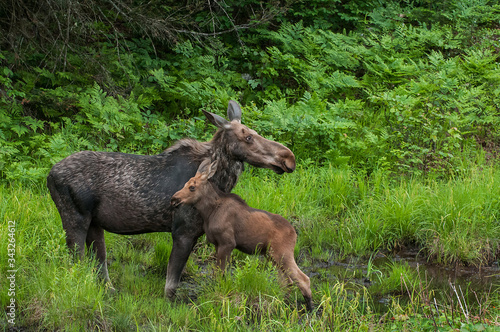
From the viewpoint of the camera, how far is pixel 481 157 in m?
Result: 8.87

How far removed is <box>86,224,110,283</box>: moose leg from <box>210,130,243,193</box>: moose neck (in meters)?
1.39

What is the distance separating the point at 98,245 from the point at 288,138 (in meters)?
4.08

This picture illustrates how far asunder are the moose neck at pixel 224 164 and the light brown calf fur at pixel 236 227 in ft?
0.89

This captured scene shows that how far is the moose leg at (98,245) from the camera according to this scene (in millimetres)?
6047

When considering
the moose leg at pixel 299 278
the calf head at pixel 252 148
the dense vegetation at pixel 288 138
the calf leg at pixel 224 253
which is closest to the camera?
the dense vegetation at pixel 288 138

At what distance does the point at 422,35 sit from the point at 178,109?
5.55m

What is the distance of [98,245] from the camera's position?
6.13 metres

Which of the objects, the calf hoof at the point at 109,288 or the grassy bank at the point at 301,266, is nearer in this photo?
the grassy bank at the point at 301,266

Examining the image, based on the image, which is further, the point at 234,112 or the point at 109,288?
the point at 234,112

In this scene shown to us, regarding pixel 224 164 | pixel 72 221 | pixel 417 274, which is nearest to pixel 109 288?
pixel 72 221

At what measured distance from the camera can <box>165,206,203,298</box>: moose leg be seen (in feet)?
18.6

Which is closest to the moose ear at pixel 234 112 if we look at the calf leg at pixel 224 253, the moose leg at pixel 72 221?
the calf leg at pixel 224 253

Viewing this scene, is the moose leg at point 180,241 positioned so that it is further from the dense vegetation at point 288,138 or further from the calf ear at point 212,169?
the calf ear at point 212,169

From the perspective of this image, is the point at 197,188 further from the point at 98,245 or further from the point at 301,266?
the point at 301,266
